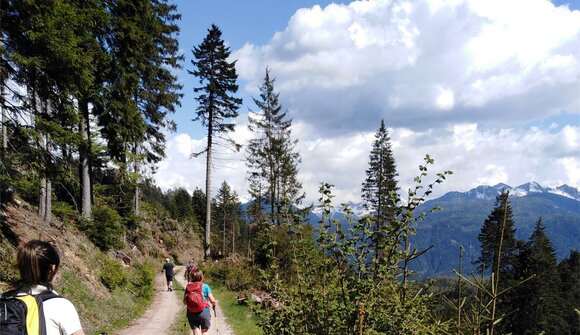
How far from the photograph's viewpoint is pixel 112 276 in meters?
14.6

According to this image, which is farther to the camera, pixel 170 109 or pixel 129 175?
pixel 170 109

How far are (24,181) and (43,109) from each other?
2065mm

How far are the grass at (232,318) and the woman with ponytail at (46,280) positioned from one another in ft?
21.7

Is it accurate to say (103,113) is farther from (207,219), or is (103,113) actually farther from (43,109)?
(207,219)

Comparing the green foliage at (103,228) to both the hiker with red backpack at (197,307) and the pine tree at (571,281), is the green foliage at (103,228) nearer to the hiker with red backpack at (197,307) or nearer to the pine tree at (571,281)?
the hiker with red backpack at (197,307)

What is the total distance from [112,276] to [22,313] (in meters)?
13.3

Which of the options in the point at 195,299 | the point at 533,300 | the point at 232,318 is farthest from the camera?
the point at 533,300

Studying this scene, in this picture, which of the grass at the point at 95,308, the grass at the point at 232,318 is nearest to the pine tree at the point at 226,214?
the grass at the point at 232,318

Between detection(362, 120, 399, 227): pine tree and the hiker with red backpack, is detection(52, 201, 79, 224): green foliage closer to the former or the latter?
the hiker with red backpack

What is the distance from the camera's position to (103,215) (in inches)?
674

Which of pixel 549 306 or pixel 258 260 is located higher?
pixel 258 260

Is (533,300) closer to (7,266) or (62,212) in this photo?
(62,212)

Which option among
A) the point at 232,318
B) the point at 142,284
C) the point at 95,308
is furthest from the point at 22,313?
the point at 142,284

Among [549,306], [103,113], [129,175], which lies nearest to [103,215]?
[129,175]
